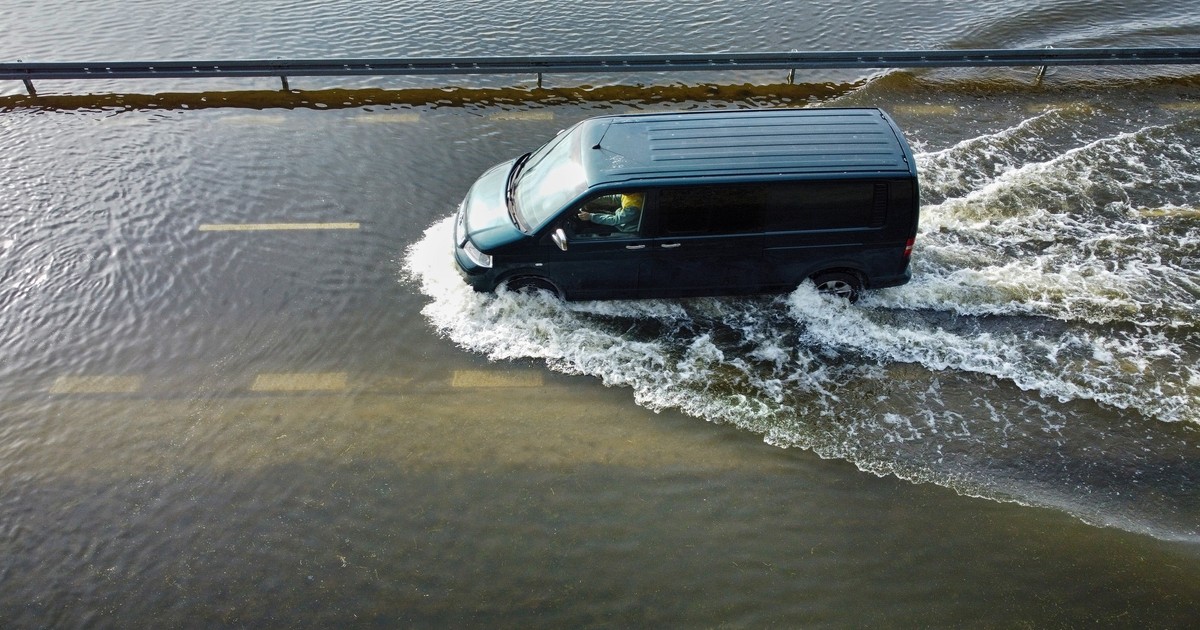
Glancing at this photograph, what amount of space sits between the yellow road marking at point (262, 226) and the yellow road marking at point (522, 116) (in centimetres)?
370

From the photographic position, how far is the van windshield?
8023mm

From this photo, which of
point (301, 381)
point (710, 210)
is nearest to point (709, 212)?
point (710, 210)

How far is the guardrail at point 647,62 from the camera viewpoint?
42.3 ft

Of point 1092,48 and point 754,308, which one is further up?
point 1092,48

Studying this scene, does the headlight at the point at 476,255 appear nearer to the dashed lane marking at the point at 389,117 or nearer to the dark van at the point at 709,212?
the dark van at the point at 709,212

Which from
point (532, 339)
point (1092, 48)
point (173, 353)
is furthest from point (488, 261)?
point (1092, 48)

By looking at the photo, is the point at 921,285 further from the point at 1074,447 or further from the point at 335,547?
the point at 335,547

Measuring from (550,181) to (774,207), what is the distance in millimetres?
2463

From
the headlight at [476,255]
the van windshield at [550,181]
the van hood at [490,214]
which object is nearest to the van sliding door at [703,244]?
the van windshield at [550,181]

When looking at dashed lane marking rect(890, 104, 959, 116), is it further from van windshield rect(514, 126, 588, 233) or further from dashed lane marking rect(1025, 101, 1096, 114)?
van windshield rect(514, 126, 588, 233)

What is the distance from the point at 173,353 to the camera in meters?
8.29

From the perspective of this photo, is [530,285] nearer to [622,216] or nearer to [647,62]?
[622,216]

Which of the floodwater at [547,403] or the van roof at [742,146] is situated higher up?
the van roof at [742,146]

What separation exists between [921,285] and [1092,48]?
787 centimetres
